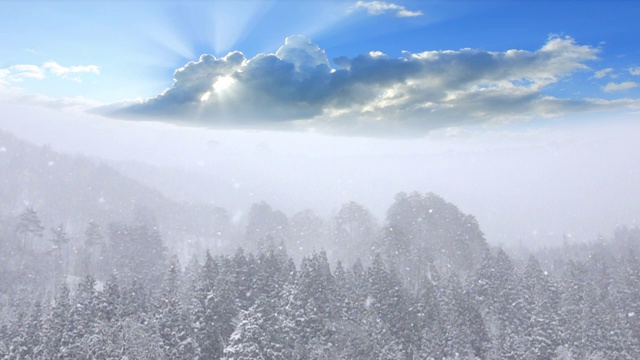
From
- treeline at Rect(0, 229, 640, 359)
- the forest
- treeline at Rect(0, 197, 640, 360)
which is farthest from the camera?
the forest

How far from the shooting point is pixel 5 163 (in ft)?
402

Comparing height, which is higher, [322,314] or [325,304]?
[325,304]

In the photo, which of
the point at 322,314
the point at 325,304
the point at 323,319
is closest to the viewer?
the point at 323,319

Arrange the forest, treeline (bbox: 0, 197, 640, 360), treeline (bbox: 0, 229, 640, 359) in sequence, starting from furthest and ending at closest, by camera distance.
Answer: the forest, treeline (bbox: 0, 197, 640, 360), treeline (bbox: 0, 229, 640, 359)

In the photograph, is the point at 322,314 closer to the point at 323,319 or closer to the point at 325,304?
the point at 323,319

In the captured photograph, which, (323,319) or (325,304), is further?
(325,304)

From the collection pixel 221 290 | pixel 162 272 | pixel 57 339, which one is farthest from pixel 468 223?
pixel 57 339

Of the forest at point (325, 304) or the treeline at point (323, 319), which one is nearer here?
the treeline at point (323, 319)

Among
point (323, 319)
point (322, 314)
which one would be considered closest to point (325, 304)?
point (322, 314)

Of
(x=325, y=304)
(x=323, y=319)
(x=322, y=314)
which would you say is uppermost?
(x=325, y=304)

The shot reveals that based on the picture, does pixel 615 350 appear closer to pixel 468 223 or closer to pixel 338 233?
pixel 468 223

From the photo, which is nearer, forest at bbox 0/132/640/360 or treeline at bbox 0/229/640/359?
treeline at bbox 0/229/640/359

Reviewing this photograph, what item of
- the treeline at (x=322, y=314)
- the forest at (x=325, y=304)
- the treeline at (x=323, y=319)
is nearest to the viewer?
the treeline at (x=323, y=319)

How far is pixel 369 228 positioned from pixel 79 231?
255ft
